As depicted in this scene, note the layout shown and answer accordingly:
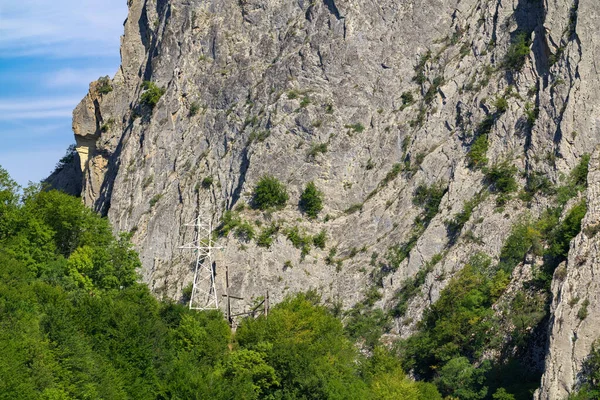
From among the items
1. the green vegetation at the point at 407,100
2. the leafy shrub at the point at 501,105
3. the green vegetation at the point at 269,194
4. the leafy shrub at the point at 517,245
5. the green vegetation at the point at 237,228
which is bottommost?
the leafy shrub at the point at 517,245

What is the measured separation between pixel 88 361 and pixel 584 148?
1260 inches

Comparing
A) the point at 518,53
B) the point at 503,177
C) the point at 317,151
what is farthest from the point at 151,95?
the point at 503,177

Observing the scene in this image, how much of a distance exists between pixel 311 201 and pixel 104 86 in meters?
25.1

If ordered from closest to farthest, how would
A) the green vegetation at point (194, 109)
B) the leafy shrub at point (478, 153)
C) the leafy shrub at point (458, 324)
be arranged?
the leafy shrub at point (458, 324) → the leafy shrub at point (478, 153) → the green vegetation at point (194, 109)

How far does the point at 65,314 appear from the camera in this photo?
209 ft

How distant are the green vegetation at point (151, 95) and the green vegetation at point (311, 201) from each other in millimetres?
15288

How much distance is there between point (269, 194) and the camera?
82.6 metres

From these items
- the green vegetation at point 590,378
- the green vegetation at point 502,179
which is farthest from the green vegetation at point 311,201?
the green vegetation at point 590,378

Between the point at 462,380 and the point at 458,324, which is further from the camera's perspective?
the point at 458,324

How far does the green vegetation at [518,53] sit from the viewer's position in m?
80.8

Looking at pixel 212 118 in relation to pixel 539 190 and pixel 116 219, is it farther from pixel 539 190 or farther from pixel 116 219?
pixel 539 190

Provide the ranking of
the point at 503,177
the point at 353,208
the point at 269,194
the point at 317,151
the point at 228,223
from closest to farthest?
the point at 503,177 → the point at 228,223 → the point at 269,194 → the point at 353,208 → the point at 317,151

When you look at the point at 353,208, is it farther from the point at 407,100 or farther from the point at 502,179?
the point at 502,179

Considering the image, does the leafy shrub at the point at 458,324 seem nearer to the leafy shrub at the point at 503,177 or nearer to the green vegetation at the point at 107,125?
the leafy shrub at the point at 503,177
